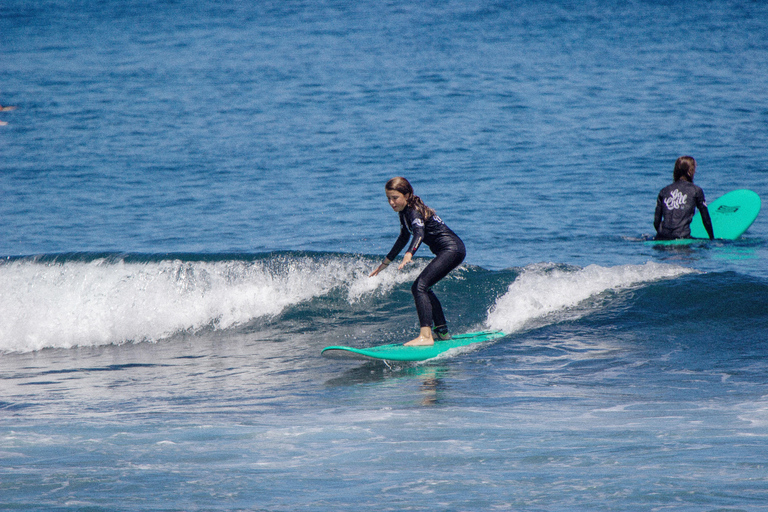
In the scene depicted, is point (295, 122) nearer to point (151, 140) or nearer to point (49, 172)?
point (151, 140)

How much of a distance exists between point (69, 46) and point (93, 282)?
3221cm

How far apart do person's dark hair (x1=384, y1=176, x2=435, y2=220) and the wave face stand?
7.90ft

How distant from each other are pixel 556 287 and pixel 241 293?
428 centimetres

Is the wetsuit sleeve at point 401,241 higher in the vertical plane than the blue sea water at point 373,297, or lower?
higher

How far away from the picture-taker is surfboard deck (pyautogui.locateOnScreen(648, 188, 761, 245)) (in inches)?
509

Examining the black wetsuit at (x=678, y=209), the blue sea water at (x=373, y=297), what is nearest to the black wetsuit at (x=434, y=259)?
the blue sea water at (x=373, y=297)

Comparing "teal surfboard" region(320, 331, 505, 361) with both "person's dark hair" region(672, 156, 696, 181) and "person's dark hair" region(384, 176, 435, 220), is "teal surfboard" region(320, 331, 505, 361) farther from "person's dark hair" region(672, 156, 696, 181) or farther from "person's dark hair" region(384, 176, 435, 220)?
"person's dark hair" region(672, 156, 696, 181)

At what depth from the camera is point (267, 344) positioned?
9211 mm

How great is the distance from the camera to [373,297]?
10375 millimetres

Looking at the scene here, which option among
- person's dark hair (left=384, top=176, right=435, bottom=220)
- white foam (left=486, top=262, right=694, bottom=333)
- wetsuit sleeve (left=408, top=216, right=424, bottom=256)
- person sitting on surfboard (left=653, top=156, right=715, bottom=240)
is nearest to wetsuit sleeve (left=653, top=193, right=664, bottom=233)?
person sitting on surfboard (left=653, top=156, right=715, bottom=240)

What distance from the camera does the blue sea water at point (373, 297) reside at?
→ 4.78 metres

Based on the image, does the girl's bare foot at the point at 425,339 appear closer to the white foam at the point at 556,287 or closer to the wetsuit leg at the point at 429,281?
the wetsuit leg at the point at 429,281

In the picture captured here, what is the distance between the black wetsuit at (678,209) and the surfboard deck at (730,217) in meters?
0.35

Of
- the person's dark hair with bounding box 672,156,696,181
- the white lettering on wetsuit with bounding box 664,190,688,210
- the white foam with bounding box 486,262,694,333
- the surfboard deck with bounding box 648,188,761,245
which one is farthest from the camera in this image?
the surfboard deck with bounding box 648,188,761,245
